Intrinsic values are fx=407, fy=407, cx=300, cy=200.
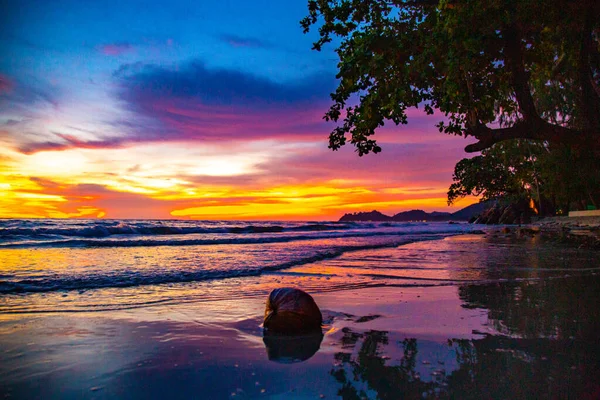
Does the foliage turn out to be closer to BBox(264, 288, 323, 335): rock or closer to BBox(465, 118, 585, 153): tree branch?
BBox(465, 118, 585, 153): tree branch

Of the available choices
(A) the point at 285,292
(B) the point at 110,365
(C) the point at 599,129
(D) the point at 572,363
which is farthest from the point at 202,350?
(C) the point at 599,129

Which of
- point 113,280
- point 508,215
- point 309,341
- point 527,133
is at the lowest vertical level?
point 309,341

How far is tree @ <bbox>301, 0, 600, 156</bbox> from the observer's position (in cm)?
663

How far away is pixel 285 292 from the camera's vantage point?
4.78 meters

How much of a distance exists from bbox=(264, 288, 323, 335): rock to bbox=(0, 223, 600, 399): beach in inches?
6.9

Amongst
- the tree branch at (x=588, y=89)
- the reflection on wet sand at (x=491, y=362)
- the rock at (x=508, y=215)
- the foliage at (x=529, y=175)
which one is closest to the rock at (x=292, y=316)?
the reflection on wet sand at (x=491, y=362)

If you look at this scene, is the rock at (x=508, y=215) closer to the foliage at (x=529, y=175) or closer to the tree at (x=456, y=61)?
the foliage at (x=529, y=175)

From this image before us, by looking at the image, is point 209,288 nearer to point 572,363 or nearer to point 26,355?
point 26,355

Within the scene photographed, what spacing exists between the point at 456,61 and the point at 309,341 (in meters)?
4.86

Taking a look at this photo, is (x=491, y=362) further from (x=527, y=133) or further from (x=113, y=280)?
(x=113, y=280)

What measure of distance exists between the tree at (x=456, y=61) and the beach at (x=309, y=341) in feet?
9.87

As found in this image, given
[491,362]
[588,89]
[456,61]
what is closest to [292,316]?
[491,362]

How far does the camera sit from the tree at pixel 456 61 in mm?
6629

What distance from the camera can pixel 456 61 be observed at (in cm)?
637
